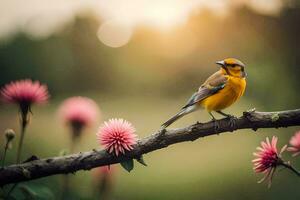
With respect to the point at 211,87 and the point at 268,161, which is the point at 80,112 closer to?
the point at 211,87

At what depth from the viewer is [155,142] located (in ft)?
2.46

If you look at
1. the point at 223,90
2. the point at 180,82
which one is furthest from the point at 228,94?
the point at 180,82

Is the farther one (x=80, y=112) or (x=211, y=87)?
(x=80, y=112)

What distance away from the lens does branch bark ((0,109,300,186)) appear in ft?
2.45

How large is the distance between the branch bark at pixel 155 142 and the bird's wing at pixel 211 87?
176 millimetres

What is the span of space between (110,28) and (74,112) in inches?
88.8

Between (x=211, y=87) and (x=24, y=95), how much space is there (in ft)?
1.02

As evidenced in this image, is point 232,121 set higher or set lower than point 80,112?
lower

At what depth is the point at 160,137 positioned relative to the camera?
747 millimetres

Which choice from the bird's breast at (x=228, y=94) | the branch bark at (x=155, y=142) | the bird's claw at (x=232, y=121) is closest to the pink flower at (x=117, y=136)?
the branch bark at (x=155, y=142)

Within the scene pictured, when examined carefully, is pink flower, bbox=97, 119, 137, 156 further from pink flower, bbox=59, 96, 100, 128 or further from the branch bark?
pink flower, bbox=59, 96, 100, 128

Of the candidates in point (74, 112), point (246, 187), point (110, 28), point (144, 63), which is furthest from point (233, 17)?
point (144, 63)

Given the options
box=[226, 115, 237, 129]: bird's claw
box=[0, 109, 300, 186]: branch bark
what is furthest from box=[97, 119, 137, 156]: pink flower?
box=[226, 115, 237, 129]: bird's claw

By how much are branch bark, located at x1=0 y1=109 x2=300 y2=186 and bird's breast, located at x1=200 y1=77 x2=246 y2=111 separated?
17 cm
